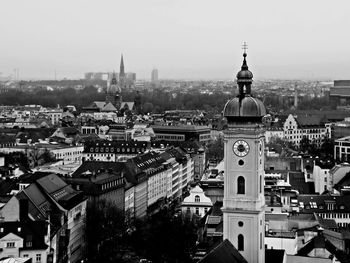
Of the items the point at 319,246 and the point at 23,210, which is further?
the point at 23,210

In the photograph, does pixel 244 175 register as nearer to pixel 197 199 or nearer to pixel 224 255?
pixel 224 255

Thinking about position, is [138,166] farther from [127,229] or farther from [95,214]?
[95,214]

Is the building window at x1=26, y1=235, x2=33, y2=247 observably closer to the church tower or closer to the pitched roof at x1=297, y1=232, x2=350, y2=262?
the church tower

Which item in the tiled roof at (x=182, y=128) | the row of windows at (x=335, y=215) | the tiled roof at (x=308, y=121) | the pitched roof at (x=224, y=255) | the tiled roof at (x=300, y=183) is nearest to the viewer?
the pitched roof at (x=224, y=255)

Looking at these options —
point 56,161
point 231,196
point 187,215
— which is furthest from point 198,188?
point 56,161

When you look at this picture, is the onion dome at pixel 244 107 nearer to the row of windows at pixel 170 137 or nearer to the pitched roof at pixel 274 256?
the pitched roof at pixel 274 256

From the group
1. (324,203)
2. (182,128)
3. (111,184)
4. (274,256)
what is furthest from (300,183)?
(182,128)

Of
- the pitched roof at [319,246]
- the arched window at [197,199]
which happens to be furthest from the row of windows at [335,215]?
the pitched roof at [319,246]

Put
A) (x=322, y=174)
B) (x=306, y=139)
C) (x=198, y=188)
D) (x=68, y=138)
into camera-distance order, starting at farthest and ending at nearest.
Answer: (x=306, y=139), (x=68, y=138), (x=322, y=174), (x=198, y=188)
